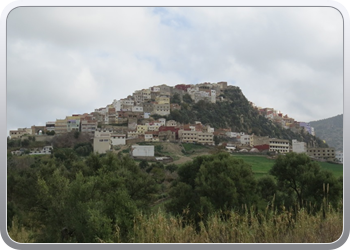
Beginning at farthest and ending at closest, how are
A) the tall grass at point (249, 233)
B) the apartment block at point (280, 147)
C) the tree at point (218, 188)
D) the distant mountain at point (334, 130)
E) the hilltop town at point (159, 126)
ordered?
the hilltop town at point (159, 126), the apartment block at point (280, 147), the tree at point (218, 188), the distant mountain at point (334, 130), the tall grass at point (249, 233)

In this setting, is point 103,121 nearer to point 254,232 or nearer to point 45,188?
point 45,188

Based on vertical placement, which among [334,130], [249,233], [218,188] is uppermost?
[334,130]

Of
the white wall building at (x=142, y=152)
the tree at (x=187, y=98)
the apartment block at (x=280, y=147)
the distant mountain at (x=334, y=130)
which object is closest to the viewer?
the distant mountain at (x=334, y=130)

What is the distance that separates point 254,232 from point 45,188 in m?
4.10

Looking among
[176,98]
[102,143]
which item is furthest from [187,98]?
[102,143]

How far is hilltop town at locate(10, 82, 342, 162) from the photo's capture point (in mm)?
13070

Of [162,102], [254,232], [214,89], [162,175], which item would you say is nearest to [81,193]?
[254,232]

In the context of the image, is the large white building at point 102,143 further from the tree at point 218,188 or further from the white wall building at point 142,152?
the tree at point 218,188

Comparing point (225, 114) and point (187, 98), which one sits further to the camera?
point (187, 98)

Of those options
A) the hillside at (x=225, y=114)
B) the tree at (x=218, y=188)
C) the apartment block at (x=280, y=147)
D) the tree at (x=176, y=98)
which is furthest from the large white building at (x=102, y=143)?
the tree at (x=176, y=98)

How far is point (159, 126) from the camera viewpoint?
75.3ft

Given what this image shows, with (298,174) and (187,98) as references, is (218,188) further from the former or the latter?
(187,98)

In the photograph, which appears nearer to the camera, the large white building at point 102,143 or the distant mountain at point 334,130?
the distant mountain at point 334,130

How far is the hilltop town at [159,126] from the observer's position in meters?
13.1
